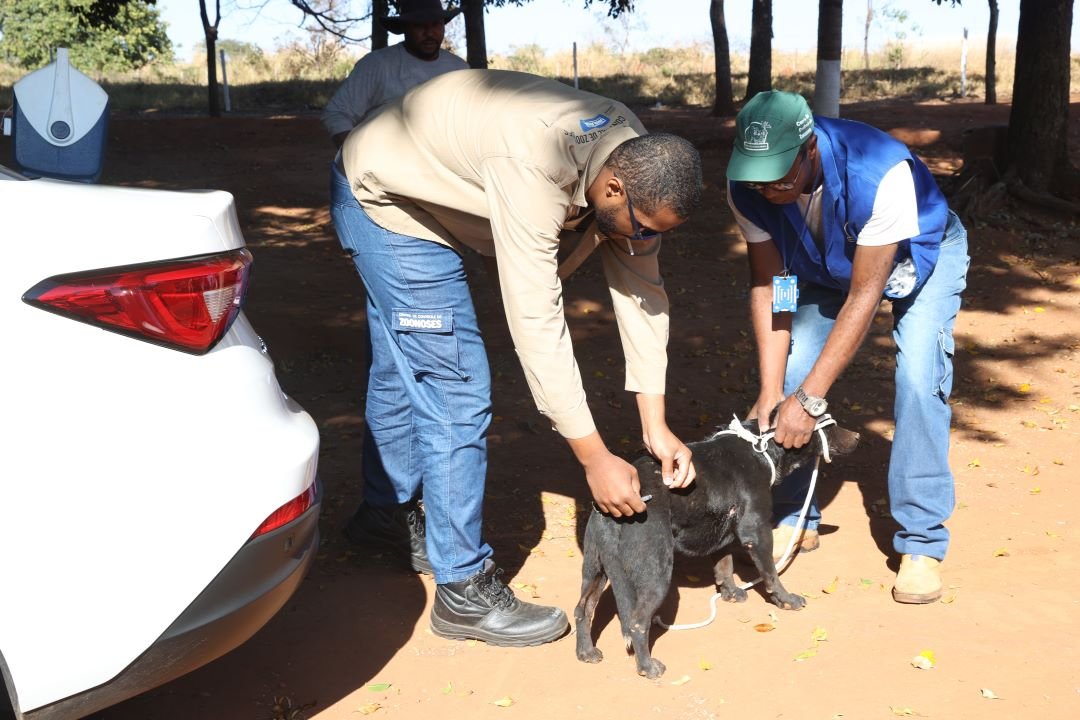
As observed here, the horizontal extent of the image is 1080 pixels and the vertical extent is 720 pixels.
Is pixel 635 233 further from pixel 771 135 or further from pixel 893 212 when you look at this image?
pixel 893 212

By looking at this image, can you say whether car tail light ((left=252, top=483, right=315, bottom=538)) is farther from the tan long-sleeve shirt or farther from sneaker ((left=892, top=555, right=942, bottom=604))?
sneaker ((left=892, top=555, right=942, bottom=604))

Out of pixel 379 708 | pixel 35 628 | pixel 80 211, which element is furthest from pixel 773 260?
pixel 35 628

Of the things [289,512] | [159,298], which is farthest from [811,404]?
[159,298]

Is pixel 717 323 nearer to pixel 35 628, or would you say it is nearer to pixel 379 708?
pixel 379 708

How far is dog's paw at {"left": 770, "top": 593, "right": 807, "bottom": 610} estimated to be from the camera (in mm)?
4203

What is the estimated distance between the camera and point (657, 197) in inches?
125

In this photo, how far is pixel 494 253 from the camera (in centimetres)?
393

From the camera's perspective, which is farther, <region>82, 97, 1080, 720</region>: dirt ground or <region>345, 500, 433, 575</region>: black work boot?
<region>345, 500, 433, 575</region>: black work boot

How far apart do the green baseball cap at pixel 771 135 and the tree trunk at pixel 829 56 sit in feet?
28.8

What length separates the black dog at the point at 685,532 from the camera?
12.2ft

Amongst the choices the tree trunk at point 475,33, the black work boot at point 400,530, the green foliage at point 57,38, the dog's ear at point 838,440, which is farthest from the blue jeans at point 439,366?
the green foliage at point 57,38

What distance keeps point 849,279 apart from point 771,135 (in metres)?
0.84

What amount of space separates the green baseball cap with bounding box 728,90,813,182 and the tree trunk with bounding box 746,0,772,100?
49.7 feet

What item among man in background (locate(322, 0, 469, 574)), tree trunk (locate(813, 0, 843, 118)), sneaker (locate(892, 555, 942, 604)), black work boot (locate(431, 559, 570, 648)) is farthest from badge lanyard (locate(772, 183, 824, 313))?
tree trunk (locate(813, 0, 843, 118))
